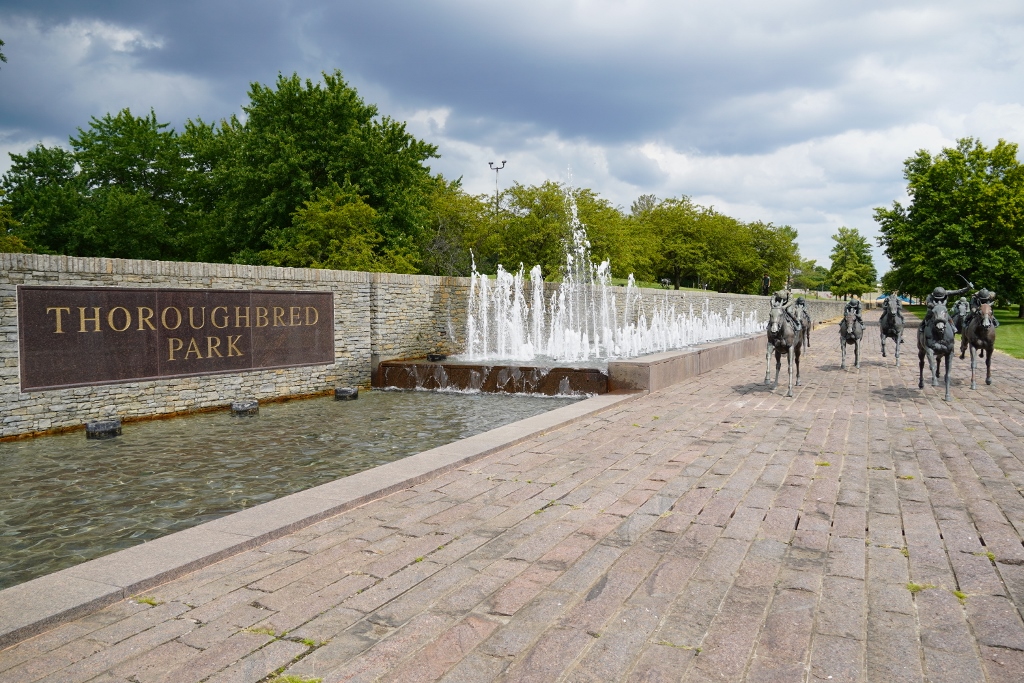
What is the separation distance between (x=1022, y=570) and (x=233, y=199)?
130ft

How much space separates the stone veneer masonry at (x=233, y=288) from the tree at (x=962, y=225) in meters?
35.5

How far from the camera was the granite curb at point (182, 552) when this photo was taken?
3.45 metres

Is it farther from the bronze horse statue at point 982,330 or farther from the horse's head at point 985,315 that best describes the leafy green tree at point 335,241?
the horse's head at point 985,315

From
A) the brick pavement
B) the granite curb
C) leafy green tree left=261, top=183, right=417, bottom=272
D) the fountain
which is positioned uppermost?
leafy green tree left=261, top=183, right=417, bottom=272

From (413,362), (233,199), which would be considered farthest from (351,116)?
(413,362)

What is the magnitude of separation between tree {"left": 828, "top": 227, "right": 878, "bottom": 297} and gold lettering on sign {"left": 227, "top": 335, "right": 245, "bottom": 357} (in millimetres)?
100381

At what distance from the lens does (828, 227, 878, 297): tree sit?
323 feet

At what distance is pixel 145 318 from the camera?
36.8 feet

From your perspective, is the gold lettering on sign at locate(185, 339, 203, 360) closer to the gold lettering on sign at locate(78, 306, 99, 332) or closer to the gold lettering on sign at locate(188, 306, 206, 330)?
the gold lettering on sign at locate(188, 306, 206, 330)

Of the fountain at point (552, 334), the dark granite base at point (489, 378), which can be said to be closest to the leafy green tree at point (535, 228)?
the fountain at point (552, 334)

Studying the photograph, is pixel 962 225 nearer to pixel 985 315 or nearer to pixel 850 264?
pixel 985 315

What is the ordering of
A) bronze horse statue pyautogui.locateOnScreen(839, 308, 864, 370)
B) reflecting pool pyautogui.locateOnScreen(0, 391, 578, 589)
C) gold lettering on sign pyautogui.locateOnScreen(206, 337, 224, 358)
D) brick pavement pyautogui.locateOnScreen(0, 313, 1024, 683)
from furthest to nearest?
1. bronze horse statue pyautogui.locateOnScreen(839, 308, 864, 370)
2. gold lettering on sign pyautogui.locateOnScreen(206, 337, 224, 358)
3. reflecting pool pyautogui.locateOnScreen(0, 391, 578, 589)
4. brick pavement pyautogui.locateOnScreen(0, 313, 1024, 683)

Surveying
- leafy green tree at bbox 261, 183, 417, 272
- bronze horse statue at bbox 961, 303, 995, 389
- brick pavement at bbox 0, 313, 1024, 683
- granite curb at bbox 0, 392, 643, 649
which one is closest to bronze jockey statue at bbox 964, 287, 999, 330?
bronze horse statue at bbox 961, 303, 995, 389

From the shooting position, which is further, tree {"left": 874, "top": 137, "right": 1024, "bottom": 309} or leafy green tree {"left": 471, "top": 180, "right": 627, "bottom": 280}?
tree {"left": 874, "top": 137, "right": 1024, "bottom": 309}
